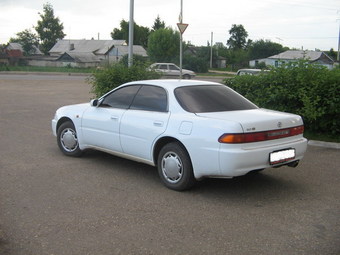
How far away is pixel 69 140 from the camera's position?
7.47 m

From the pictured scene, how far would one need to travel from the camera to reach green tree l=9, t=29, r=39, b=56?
10828cm

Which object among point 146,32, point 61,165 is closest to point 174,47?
point 146,32

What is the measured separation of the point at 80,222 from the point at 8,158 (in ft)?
11.0

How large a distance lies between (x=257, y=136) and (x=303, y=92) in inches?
176

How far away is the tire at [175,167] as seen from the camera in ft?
17.9

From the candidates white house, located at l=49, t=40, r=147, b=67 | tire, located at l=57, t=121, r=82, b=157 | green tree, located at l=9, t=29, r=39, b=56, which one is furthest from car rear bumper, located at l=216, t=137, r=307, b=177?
green tree, located at l=9, t=29, r=39, b=56

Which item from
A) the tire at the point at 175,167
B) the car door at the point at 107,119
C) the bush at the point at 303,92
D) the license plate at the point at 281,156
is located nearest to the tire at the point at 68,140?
the car door at the point at 107,119

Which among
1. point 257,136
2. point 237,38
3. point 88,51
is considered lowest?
point 257,136

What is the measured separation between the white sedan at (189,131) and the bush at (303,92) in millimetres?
3257

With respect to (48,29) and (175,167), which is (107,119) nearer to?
(175,167)

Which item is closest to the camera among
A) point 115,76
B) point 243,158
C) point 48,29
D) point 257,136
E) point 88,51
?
point 243,158

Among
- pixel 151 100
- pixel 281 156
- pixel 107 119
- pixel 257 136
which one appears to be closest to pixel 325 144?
pixel 281 156

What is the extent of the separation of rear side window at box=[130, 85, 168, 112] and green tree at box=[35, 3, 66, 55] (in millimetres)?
113707

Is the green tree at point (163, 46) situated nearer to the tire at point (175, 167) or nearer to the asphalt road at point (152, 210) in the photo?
the asphalt road at point (152, 210)
